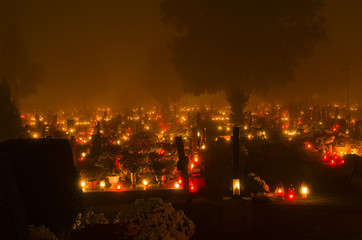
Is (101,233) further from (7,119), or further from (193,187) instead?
(7,119)

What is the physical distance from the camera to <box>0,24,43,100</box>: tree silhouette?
30250 mm

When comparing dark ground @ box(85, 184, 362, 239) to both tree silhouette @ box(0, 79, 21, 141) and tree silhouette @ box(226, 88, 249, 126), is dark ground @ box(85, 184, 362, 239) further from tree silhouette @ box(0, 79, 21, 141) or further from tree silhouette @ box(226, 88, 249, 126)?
tree silhouette @ box(226, 88, 249, 126)

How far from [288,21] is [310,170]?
13347mm

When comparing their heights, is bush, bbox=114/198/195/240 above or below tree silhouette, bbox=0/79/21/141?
below

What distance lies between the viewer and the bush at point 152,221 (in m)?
4.60

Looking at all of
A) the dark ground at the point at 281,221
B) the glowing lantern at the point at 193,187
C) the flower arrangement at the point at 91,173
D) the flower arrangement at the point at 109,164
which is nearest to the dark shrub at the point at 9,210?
the dark ground at the point at 281,221

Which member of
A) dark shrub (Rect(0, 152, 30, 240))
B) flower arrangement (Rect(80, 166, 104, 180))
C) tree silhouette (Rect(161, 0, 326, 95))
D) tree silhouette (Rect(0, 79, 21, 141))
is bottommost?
flower arrangement (Rect(80, 166, 104, 180))

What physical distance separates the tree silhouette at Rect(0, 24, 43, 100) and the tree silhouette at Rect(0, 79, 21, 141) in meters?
13.2

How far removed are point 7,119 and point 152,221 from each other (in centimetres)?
1516

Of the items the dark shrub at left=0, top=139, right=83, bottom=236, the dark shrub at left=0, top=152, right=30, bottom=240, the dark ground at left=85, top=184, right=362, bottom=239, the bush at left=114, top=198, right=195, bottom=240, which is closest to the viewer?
the dark shrub at left=0, top=152, right=30, bottom=240

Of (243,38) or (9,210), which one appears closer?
(9,210)

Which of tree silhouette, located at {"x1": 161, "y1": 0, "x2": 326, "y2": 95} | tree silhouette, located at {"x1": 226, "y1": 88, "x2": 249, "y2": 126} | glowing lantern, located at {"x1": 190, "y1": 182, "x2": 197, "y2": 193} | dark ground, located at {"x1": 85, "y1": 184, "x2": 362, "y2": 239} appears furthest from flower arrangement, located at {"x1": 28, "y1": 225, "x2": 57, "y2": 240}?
tree silhouette, located at {"x1": 161, "y1": 0, "x2": 326, "y2": 95}

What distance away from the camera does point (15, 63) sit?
1206 inches

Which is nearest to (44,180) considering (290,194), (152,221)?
(152,221)
